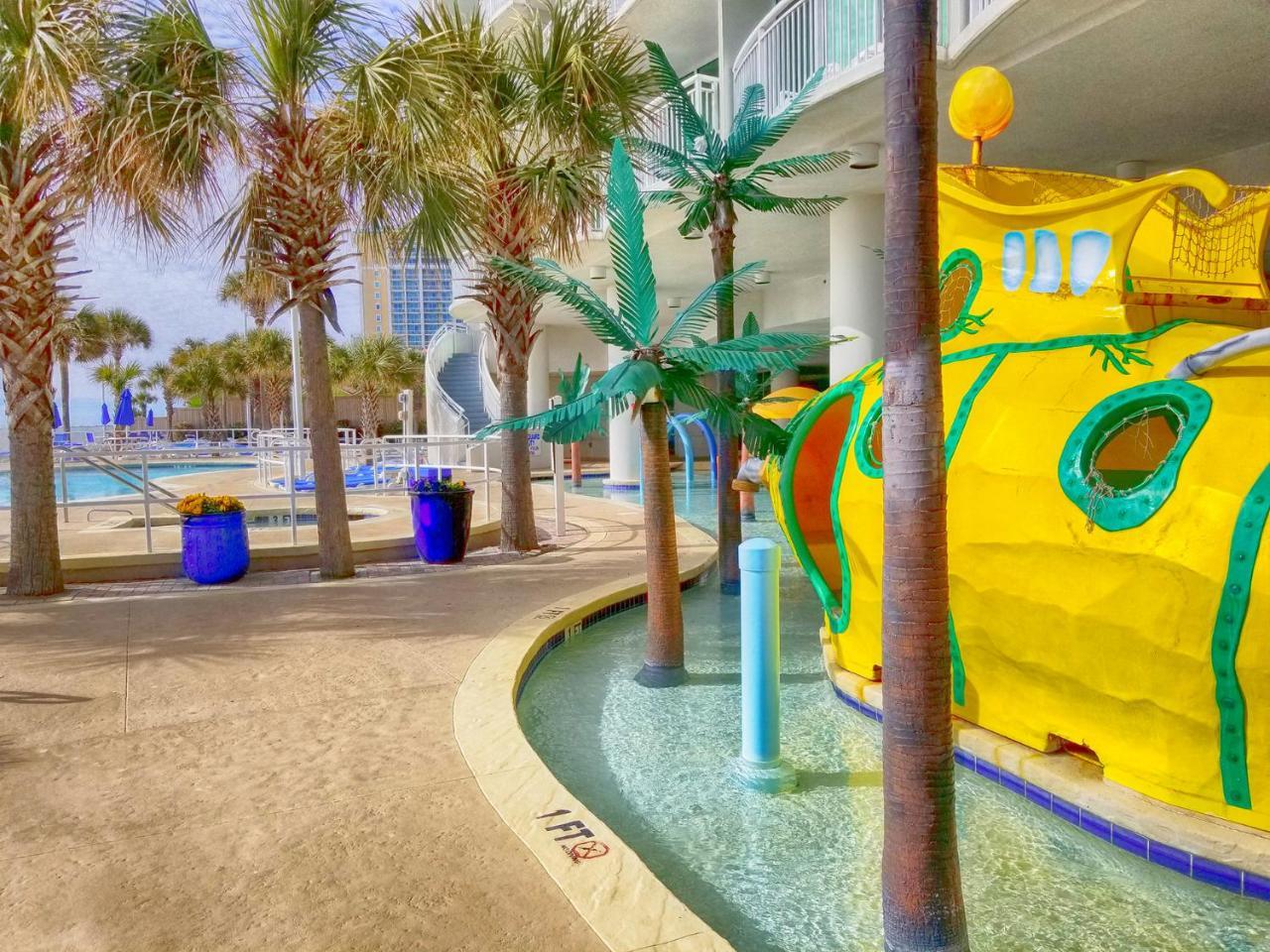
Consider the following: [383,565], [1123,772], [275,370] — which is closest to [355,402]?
[275,370]

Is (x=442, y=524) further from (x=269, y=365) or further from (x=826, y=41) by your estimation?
(x=269, y=365)

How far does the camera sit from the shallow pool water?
3.16m

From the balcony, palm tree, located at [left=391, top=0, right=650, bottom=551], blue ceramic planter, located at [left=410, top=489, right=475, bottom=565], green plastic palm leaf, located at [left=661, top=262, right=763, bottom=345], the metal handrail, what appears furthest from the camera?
the metal handrail

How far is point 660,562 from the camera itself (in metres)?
5.82

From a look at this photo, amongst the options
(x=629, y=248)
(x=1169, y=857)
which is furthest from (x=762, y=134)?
(x=1169, y=857)

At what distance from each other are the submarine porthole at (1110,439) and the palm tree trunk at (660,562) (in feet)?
7.84

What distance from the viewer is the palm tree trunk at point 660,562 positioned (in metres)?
5.73

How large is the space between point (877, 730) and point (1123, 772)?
5.21 feet

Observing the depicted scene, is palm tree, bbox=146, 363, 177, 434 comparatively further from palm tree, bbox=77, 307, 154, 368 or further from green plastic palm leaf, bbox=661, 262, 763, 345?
green plastic palm leaf, bbox=661, 262, 763, 345

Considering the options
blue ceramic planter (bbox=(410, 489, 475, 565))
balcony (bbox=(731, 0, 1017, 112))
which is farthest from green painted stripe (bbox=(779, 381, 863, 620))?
blue ceramic planter (bbox=(410, 489, 475, 565))

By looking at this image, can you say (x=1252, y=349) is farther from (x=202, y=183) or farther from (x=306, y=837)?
(x=202, y=183)

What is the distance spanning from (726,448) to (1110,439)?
15.3 ft

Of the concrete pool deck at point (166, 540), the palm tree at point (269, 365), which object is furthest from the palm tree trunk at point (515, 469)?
the palm tree at point (269, 365)

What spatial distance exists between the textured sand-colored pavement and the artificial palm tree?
3936 cm
